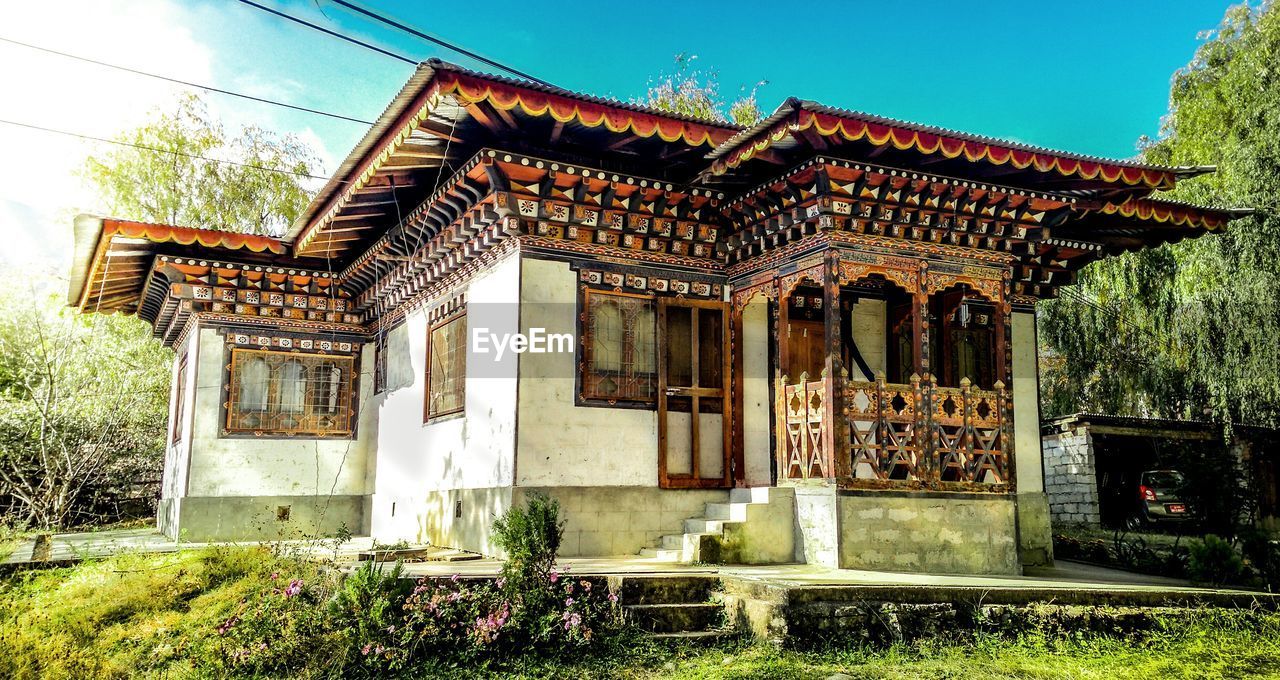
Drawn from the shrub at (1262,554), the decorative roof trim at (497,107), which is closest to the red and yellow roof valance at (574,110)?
the decorative roof trim at (497,107)

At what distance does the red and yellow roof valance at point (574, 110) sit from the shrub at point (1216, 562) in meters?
5.53

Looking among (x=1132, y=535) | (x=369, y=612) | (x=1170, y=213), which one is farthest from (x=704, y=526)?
(x=1132, y=535)

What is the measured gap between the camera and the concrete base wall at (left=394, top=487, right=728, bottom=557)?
26.7 ft

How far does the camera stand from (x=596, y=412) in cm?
849

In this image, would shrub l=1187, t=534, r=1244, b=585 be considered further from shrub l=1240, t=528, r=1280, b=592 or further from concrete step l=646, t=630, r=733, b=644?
concrete step l=646, t=630, r=733, b=644

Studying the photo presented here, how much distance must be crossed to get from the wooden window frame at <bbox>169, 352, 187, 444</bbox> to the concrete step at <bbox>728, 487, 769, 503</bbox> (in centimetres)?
786

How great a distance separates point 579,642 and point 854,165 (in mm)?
4388

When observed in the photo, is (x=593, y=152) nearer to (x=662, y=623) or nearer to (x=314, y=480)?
(x=662, y=623)

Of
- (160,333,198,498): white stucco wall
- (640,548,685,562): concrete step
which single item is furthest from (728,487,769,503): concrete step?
(160,333,198,498): white stucco wall

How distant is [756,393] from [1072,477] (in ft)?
29.7

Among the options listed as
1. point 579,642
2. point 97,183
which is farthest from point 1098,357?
point 97,183

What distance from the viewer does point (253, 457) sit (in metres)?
12.0

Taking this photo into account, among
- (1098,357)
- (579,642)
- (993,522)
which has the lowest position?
(579,642)

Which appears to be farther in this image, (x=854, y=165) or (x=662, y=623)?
(x=854, y=165)
